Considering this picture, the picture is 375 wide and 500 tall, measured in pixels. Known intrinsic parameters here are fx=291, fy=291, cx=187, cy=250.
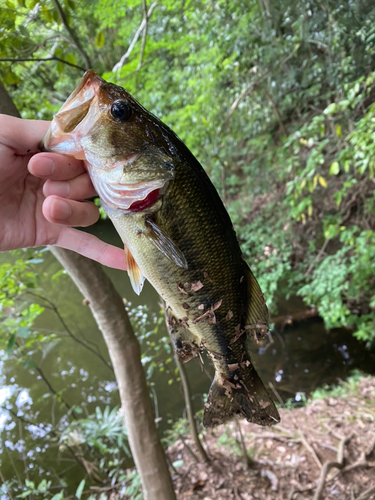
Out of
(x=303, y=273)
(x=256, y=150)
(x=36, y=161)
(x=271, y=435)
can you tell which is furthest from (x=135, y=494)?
(x=256, y=150)

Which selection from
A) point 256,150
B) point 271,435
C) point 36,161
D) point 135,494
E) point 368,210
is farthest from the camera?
point 256,150

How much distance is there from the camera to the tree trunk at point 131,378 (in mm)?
1862

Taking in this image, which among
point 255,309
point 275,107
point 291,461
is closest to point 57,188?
point 255,309

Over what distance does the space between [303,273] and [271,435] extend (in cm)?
294

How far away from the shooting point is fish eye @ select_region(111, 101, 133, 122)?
41.7 inches

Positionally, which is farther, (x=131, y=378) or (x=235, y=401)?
(x=131, y=378)

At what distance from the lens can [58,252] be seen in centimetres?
177

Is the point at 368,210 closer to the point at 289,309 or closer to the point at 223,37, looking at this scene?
the point at 289,309

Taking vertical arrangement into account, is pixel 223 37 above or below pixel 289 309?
above

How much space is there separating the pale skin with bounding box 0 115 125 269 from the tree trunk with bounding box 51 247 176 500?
51cm

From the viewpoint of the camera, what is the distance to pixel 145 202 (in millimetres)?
1109

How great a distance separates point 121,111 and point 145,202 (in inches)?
13.4

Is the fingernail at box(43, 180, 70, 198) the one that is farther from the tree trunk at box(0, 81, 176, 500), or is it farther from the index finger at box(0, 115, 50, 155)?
the tree trunk at box(0, 81, 176, 500)

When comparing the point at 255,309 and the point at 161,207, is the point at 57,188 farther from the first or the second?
the point at 255,309
